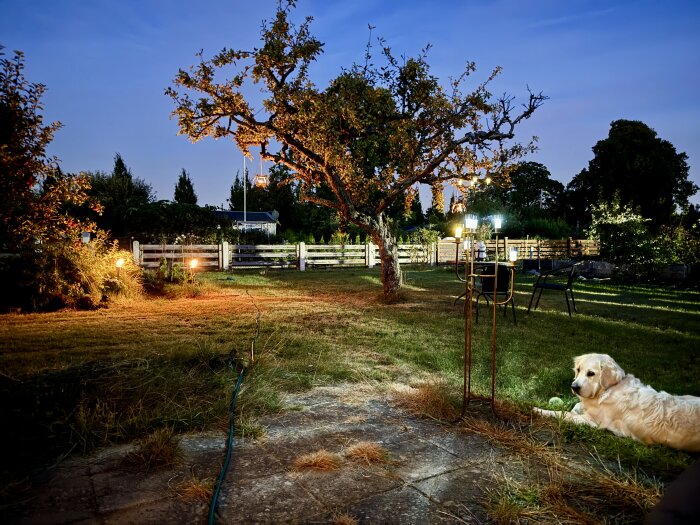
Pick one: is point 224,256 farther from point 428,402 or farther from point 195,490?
point 195,490

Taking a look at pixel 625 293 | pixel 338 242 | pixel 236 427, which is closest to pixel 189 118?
pixel 236 427

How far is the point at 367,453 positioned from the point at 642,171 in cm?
4003

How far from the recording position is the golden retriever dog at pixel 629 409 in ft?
8.31

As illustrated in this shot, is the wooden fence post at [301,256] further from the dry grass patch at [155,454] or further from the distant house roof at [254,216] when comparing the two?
the distant house roof at [254,216]

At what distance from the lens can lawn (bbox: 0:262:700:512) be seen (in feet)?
8.45

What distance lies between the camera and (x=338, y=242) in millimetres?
23000

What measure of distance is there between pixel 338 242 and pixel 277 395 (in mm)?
19752

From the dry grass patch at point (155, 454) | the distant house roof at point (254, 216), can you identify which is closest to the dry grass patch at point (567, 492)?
the dry grass patch at point (155, 454)

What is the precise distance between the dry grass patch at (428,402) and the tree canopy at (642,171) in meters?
35.7

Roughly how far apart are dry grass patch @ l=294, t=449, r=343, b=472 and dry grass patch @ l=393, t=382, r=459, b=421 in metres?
0.92

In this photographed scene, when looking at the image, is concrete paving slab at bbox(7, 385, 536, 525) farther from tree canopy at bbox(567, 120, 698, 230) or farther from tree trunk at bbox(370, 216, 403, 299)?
tree canopy at bbox(567, 120, 698, 230)

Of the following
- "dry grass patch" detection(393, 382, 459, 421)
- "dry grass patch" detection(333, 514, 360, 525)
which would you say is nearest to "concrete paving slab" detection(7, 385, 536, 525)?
"dry grass patch" detection(333, 514, 360, 525)

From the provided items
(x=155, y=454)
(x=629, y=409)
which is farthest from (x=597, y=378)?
(x=155, y=454)

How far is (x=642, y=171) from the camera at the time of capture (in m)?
Result: 34.1
